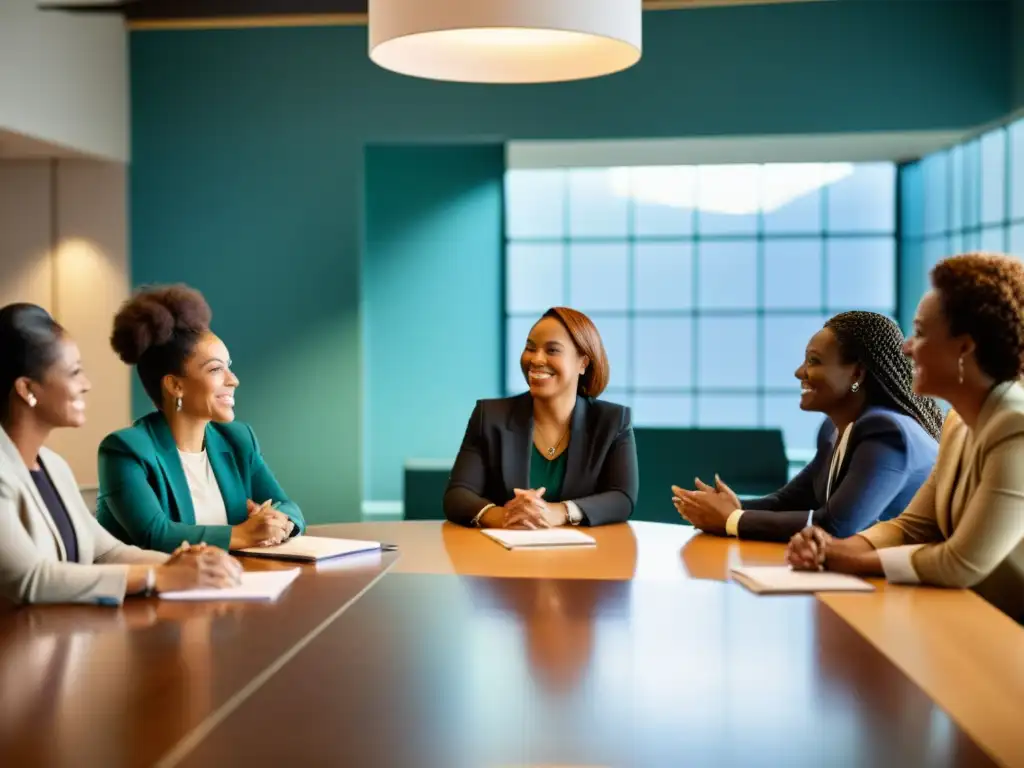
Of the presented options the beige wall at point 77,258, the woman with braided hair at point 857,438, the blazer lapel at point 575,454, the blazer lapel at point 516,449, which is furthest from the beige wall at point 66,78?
the woman with braided hair at point 857,438

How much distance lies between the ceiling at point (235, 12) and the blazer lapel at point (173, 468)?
14.7 ft

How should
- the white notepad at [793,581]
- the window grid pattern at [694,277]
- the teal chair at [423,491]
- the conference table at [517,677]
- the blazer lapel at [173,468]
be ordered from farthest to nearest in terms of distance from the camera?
the window grid pattern at [694,277], the teal chair at [423,491], the blazer lapel at [173,468], the white notepad at [793,581], the conference table at [517,677]

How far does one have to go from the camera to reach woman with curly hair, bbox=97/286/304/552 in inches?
116

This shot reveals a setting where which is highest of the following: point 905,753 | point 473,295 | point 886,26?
point 886,26

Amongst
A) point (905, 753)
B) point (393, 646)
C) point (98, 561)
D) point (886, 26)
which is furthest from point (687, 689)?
point (886, 26)

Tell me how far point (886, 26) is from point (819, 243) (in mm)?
3366

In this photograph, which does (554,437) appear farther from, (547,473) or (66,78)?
(66,78)

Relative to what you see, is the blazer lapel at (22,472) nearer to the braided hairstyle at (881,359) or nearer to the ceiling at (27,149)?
the braided hairstyle at (881,359)

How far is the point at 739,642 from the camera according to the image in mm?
2125

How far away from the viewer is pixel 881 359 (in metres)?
3.19

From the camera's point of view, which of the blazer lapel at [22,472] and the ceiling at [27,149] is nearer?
the blazer lapel at [22,472]

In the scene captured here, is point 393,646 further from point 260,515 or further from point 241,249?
point 241,249

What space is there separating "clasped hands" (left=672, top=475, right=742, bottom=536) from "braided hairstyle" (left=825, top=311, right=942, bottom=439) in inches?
18.0

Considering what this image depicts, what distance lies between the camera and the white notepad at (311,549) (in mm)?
2889
